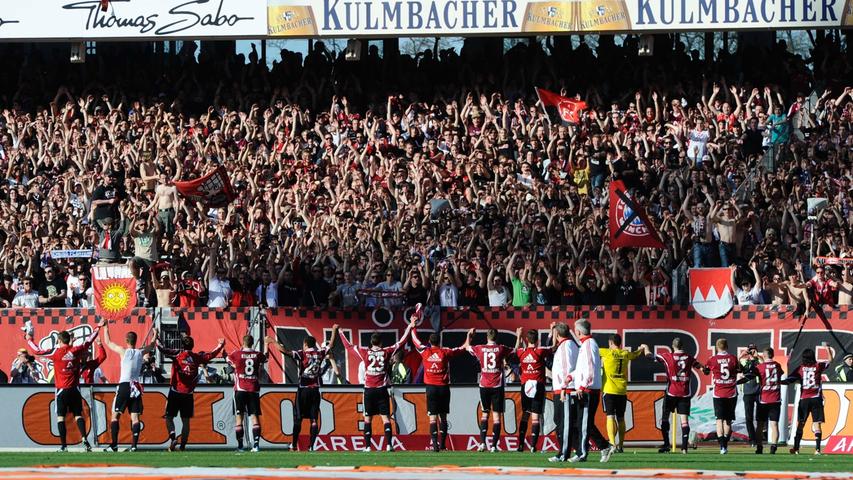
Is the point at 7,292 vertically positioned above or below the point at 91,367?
above

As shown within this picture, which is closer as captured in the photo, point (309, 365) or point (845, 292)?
point (309, 365)

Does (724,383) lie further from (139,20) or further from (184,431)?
(139,20)

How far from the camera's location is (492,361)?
74.7 feet

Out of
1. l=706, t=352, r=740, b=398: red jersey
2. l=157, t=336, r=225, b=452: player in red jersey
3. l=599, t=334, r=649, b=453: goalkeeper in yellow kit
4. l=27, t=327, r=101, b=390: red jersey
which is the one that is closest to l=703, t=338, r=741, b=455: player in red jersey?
l=706, t=352, r=740, b=398: red jersey

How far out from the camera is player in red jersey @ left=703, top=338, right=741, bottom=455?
23062 millimetres

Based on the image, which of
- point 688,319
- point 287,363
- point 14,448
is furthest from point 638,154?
point 14,448

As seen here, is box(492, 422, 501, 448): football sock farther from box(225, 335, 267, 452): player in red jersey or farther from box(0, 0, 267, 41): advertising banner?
box(0, 0, 267, 41): advertising banner

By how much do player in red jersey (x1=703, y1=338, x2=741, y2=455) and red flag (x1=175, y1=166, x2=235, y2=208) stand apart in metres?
10.7

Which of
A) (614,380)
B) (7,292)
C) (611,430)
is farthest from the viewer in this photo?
(7,292)

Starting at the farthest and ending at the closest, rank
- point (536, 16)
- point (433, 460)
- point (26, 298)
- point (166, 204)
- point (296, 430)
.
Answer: point (536, 16) → point (166, 204) → point (26, 298) → point (296, 430) → point (433, 460)

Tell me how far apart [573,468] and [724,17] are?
1804 centimetres

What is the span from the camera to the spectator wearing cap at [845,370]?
78.4 ft

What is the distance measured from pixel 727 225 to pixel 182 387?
1025 cm

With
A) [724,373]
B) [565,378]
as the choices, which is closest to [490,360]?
[565,378]
